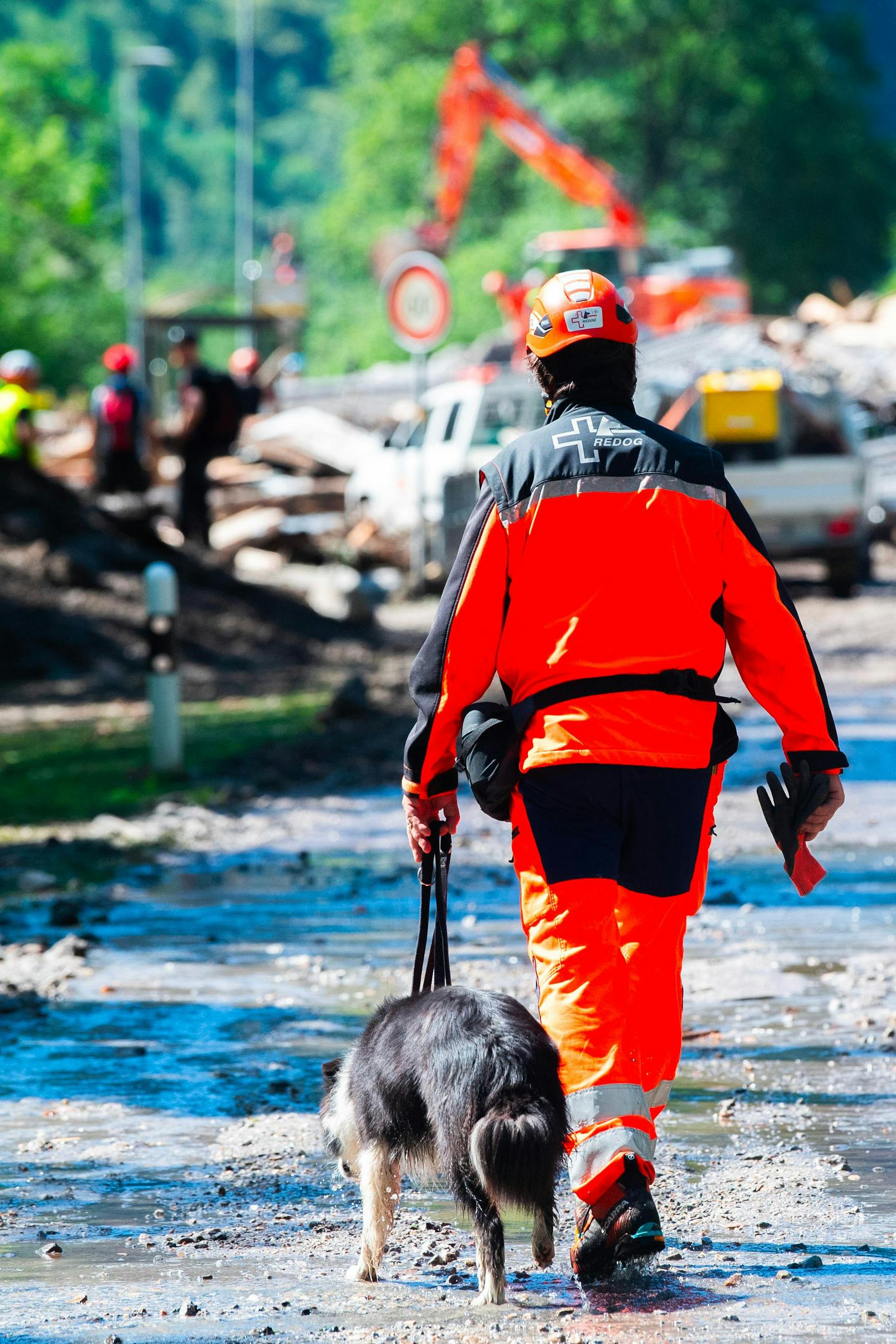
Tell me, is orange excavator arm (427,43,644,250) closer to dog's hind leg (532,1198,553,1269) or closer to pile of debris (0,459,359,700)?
pile of debris (0,459,359,700)

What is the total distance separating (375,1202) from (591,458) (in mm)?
1588

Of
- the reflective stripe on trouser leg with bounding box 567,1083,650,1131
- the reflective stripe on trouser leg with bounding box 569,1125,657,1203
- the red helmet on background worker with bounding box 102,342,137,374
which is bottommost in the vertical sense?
the reflective stripe on trouser leg with bounding box 569,1125,657,1203

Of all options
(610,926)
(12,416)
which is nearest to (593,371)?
(610,926)

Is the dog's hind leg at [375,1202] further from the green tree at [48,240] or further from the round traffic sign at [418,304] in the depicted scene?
the green tree at [48,240]

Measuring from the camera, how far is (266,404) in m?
38.7

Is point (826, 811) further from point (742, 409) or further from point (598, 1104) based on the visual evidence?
point (742, 409)

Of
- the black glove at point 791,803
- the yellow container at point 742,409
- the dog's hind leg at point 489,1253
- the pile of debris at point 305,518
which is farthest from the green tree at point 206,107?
the dog's hind leg at point 489,1253

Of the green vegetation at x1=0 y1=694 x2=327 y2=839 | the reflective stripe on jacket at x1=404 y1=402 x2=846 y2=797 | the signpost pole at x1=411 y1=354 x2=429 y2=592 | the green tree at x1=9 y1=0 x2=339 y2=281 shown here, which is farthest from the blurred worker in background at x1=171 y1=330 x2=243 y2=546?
the green tree at x1=9 y1=0 x2=339 y2=281

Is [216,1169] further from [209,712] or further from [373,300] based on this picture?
[373,300]

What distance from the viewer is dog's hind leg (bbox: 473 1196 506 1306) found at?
396 cm

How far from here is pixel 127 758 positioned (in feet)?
39.9

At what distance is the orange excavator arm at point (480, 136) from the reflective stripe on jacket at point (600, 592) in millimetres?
41369

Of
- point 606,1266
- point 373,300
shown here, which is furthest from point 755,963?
point 373,300

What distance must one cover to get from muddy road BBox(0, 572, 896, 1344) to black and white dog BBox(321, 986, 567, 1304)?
173 mm
